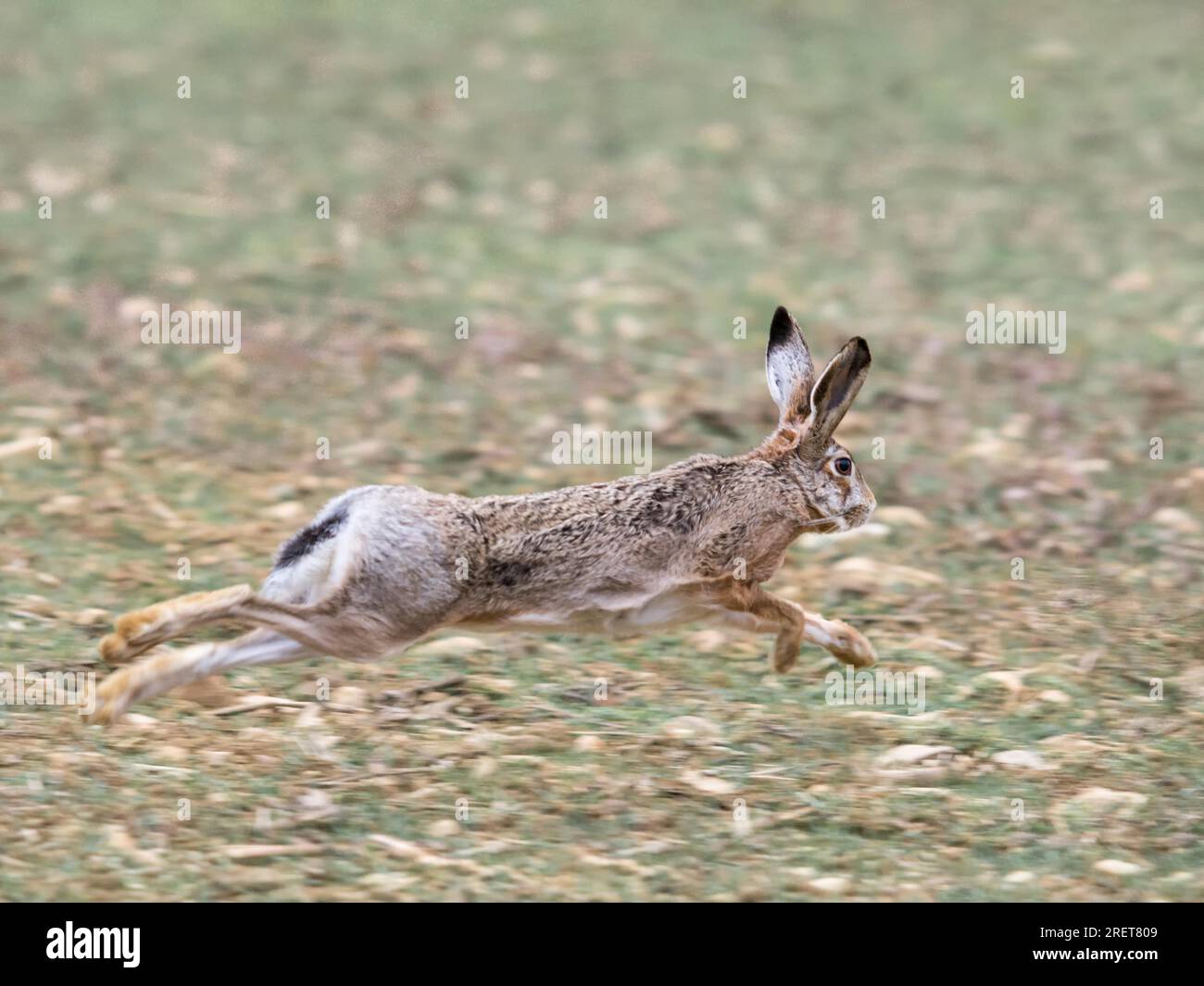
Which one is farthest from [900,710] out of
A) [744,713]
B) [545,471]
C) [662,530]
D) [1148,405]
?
[1148,405]

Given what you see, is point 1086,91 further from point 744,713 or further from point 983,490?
point 744,713

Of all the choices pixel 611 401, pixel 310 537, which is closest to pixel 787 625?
pixel 310 537

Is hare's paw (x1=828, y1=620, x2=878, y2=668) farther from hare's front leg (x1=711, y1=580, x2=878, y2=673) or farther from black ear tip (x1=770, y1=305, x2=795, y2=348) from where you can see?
black ear tip (x1=770, y1=305, x2=795, y2=348)

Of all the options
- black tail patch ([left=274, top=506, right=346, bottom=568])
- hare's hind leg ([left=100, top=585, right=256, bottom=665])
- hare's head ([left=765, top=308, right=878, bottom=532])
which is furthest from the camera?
hare's head ([left=765, top=308, right=878, bottom=532])

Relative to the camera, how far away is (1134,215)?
39.3 ft

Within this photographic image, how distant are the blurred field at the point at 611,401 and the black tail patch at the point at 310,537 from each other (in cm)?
59

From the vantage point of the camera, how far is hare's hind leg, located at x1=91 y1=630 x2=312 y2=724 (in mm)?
5582

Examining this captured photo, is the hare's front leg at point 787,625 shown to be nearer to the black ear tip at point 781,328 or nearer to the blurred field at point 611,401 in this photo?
the blurred field at point 611,401

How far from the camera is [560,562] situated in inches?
237

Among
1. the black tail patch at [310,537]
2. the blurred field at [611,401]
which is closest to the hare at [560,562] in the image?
the black tail patch at [310,537]

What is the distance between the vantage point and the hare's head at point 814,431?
21.2ft

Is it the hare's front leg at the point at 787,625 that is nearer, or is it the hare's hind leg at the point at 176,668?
the hare's hind leg at the point at 176,668

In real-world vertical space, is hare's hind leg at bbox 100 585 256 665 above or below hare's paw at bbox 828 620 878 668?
above

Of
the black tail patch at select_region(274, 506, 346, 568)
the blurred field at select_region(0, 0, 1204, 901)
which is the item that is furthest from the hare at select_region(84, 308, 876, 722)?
the blurred field at select_region(0, 0, 1204, 901)
